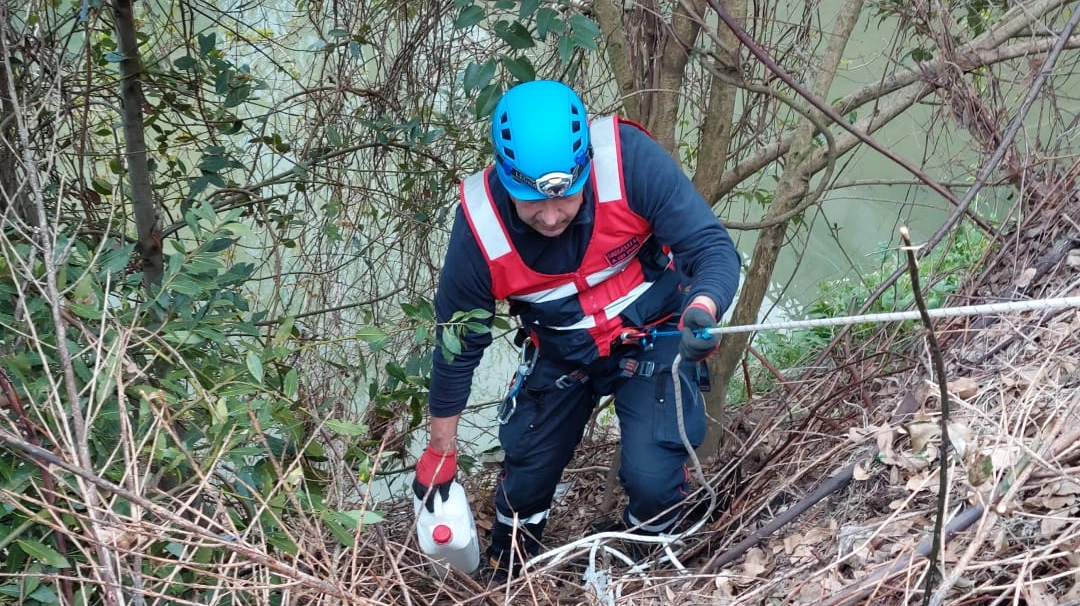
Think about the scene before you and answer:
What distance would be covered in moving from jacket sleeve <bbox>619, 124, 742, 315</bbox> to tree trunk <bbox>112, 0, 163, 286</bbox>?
1739 millimetres

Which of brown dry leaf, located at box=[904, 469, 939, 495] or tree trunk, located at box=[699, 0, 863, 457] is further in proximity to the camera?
tree trunk, located at box=[699, 0, 863, 457]

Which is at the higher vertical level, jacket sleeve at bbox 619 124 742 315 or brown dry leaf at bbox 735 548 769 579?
jacket sleeve at bbox 619 124 742 315

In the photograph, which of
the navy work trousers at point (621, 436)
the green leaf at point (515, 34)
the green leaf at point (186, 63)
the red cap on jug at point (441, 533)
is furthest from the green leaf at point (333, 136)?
the red cap on jug at point (441, 533)

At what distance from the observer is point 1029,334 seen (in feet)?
9.29

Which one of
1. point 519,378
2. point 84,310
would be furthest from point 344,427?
point 519,378

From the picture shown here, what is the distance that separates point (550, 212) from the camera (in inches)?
112

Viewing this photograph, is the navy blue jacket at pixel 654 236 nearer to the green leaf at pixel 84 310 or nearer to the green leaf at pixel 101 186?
the green leaf at pixel 84 310

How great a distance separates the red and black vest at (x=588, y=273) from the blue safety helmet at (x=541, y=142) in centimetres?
14

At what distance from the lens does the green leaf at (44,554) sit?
1928 mm

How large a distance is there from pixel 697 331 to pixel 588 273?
51cm

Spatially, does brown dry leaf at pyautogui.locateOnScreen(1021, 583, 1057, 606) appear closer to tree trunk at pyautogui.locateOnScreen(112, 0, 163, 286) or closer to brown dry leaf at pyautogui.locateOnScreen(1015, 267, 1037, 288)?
brown dry leaf at pyautogui.locateOnScreen(1015, 267, 1037, 288)

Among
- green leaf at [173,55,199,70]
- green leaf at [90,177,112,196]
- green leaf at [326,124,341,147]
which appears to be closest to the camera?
green leaf at [173,55,199,70]

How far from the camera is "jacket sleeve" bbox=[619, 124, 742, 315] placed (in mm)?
2865

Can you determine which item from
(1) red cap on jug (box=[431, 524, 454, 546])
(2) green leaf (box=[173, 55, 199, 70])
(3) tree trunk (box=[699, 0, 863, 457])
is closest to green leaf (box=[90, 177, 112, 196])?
(2) green leaf (box=[173, 55, 199, 70])
